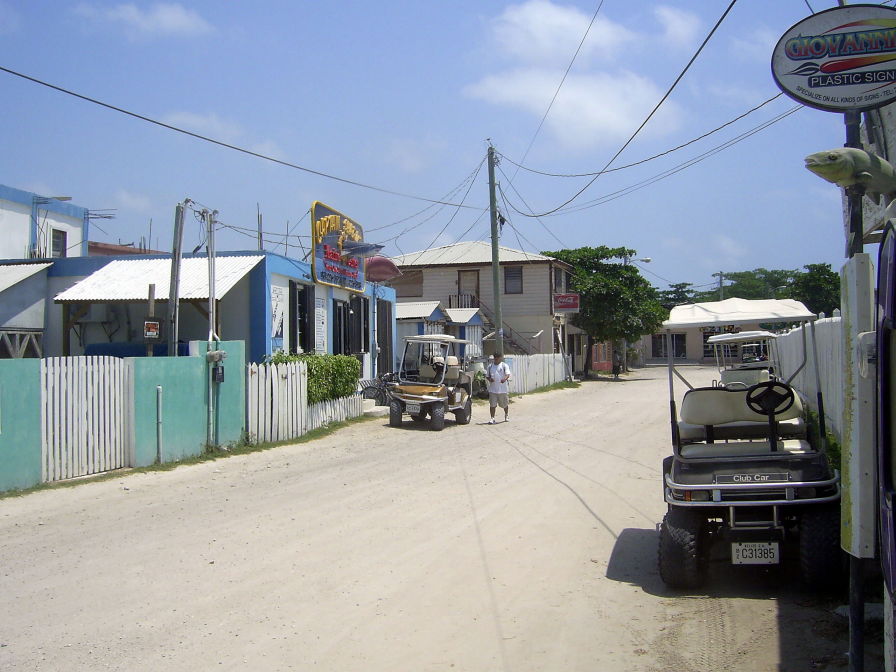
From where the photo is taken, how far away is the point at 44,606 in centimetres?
608

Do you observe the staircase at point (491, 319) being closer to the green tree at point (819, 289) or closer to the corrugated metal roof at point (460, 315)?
the corrugated metal roof at point (460, 315)

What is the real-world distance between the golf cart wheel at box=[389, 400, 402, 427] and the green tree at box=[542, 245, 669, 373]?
2716 centimetres

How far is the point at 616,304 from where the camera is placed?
4488 cm

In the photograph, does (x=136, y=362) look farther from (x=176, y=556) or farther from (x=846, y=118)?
(x=846, y=118)

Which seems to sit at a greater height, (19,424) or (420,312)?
(420,312)

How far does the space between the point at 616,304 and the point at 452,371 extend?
26.4m

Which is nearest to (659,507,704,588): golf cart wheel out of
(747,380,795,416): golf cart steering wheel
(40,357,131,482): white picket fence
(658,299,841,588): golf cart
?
(658,299,841,588): golf cart

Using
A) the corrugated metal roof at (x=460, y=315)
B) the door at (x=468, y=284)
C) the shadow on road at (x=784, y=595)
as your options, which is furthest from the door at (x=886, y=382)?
the door at (x=468, y=284)

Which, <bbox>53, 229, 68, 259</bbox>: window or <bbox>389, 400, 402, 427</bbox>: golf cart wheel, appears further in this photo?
<bbox>53, 229, 68, 259</bbox>: window

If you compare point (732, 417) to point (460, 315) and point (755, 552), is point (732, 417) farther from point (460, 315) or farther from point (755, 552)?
point (460, 315)

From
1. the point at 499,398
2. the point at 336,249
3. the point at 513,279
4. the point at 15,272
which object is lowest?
the point at 499,398

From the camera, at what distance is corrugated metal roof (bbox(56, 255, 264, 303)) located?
56.1 feet

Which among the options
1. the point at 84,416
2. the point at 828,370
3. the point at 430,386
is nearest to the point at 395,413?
the point at 430,386

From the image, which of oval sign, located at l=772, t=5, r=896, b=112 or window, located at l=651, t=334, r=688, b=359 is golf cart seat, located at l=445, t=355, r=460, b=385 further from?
window, located at l=651, t=334, r=688, b=359
